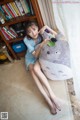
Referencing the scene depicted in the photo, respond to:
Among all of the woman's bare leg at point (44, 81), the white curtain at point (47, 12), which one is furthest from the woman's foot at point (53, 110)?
the white curtain at point (47, 12)

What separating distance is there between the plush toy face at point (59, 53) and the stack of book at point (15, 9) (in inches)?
19.4

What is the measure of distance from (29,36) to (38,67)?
0.36 metres

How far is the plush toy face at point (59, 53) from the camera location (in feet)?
4.44

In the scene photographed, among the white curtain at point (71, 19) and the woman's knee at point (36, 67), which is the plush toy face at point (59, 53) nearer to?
the white curtain at point (71, 19)

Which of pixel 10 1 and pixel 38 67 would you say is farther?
pixel 38 67

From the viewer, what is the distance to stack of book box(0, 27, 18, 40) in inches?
66.0

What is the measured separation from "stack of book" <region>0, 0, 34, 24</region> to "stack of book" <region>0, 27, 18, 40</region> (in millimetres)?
109

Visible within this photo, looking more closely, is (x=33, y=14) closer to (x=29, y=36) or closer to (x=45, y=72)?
(x=29, y=36)

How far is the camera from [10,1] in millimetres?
1448

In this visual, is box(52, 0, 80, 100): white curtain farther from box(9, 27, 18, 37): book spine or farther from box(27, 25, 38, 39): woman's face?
box(9, 27, 18, 37): book spine

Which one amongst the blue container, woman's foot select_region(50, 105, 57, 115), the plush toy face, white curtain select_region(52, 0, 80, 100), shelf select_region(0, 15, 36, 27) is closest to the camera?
white curtain select_region(52, 0, 80, 100)

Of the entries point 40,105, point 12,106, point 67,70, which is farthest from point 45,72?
point 12,106

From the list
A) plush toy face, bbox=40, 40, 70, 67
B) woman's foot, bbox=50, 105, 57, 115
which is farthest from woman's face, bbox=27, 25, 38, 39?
woman's foot, bbox=50, 105, 57, 115

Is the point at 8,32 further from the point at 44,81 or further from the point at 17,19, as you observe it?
the point at 44,81
